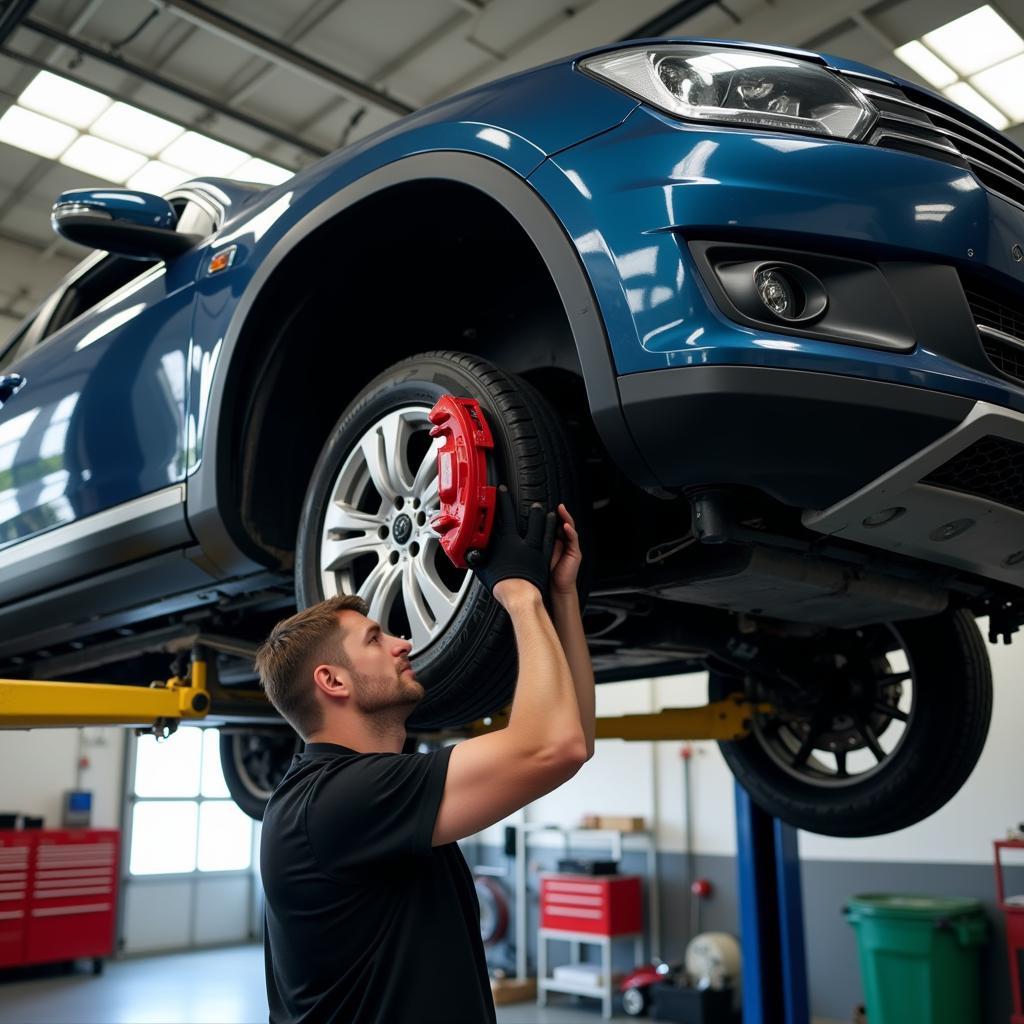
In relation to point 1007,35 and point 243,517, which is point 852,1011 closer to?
point 1007,35

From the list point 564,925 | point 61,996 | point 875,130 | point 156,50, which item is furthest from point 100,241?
point 61,996

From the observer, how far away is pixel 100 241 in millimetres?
2184

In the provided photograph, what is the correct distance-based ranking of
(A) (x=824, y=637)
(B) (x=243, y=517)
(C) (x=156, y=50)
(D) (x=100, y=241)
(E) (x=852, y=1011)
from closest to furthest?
1. (B) (x=243, y=517)
2. (D) (x=100, y=241)
3. (A) (x=824, y=637)
4. (C) (x=156, y=50)
5. (E) (x=852, y=1011)

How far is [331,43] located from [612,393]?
5.34 m

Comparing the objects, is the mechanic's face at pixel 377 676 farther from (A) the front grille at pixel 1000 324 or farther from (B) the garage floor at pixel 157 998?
(B) the garage floor at pixel 157 998

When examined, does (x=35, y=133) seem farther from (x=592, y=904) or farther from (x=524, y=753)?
(x=524, y=753)

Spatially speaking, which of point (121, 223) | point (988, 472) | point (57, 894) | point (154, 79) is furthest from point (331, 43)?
point (57, 894)

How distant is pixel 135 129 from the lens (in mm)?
6828

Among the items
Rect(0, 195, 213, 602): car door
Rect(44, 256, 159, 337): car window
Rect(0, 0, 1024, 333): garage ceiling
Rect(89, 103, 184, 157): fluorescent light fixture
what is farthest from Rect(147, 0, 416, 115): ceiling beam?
Rect(0, 195, 213, 602): car door

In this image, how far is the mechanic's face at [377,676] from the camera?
57.8 inches

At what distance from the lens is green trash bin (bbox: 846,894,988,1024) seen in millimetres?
5488

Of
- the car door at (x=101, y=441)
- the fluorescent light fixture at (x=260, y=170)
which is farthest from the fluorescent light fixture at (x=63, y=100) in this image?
the car door at (x=101, y=441)

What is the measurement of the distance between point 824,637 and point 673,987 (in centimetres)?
509

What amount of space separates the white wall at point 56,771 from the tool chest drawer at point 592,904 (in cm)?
438
